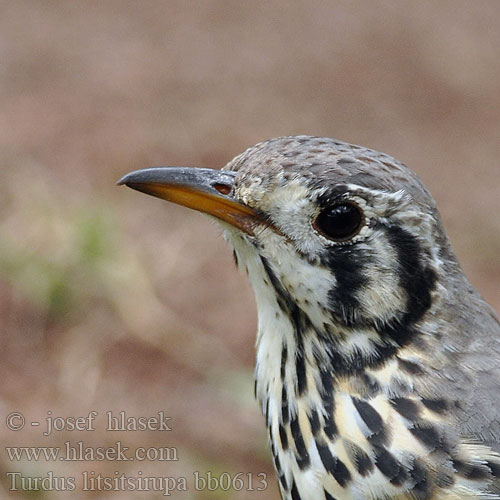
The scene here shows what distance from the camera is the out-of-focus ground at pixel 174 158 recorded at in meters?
5.79

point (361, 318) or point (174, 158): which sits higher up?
point (174, 158)

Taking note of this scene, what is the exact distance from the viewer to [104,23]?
426 inches

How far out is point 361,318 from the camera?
333 cm

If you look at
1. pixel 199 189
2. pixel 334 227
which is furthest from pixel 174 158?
pixel 334 227

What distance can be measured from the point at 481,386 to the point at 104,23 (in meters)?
8.26


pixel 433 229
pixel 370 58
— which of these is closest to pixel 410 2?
pixel 370 58

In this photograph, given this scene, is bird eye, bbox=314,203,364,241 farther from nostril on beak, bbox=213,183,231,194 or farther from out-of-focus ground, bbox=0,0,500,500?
out-of-focus ground, bbox=0,0,500,500

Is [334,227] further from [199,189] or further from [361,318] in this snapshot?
[199,189]

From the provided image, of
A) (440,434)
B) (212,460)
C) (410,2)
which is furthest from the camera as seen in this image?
(410,2)

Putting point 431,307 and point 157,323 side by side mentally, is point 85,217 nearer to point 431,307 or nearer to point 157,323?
point 157,323

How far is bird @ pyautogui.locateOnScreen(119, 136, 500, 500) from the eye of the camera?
3240 millimetres

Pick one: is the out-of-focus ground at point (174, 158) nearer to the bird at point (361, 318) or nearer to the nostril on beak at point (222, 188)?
the bird at point (361, 318)

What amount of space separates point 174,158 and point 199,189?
476cm

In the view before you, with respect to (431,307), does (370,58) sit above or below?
above
